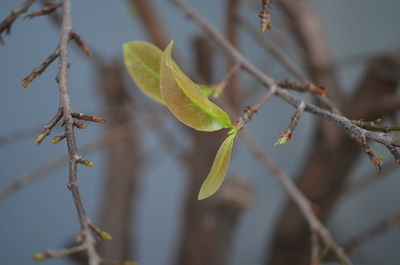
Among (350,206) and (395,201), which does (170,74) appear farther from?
(350,206)

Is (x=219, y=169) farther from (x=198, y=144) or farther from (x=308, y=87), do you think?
(x=198, y=144)

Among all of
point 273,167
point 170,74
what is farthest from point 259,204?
point 170,74

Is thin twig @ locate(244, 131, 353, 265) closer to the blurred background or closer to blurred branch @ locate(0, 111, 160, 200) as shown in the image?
the blurred background

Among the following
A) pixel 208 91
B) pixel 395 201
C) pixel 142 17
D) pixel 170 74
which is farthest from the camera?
pixel 395 201

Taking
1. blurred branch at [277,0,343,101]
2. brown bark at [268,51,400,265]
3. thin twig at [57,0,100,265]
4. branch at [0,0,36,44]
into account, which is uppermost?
blurred branch at [277,0,343,101]

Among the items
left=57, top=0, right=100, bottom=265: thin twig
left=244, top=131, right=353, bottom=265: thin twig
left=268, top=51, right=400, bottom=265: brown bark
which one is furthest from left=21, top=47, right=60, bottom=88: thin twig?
left=268, top=51, right=400, bottom=265: brown bark

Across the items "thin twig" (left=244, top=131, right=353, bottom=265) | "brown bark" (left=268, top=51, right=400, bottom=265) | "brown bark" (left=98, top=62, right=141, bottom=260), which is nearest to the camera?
"thin twig" (left=244, top=131, right=353, bottom=265)
